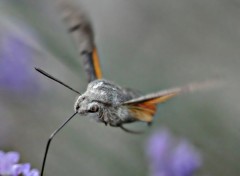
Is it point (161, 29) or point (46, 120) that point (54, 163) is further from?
point (161, 29)

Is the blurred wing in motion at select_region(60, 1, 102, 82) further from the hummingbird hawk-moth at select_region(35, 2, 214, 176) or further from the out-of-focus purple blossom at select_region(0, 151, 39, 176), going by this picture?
the out-of-focus purple blossom at select_region(0, 151, 39, 176)

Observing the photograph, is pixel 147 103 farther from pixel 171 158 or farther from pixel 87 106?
pixel 171 158

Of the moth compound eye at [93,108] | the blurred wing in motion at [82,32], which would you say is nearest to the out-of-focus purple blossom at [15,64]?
the blurred wing in motion at [82,32]

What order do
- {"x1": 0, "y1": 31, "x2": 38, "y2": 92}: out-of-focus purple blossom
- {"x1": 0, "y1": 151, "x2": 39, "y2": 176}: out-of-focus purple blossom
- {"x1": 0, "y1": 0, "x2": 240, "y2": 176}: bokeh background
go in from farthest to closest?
{"x1": 0, "y1": 0, "x2": 240, "y2": 176}: bokeh background, {"x1": 0, "y1": 31, "x2": 38, "y2": 92}: out-of-focus purple blossom, {"x1": 0, "y1": 151, "x2": 39, "y2": 176}: out-of-focus purple blossom

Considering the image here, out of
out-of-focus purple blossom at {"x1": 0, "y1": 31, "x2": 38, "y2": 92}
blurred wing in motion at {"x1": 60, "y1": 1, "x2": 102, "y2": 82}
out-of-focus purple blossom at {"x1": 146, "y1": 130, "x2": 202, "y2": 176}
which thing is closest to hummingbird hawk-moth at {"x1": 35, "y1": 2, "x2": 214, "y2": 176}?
blurred wing in motion at {"x1": 60, "y1": 1, "x2": 102, "y2": 82}

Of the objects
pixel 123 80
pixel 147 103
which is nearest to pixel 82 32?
pixel 147 103

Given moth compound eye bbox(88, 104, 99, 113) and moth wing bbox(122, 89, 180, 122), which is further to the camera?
moth wing bbox(122, 89, 180, 122)

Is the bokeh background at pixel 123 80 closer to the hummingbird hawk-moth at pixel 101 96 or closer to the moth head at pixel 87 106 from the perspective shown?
the hummingbird hawk-moth at pixel 101 96
